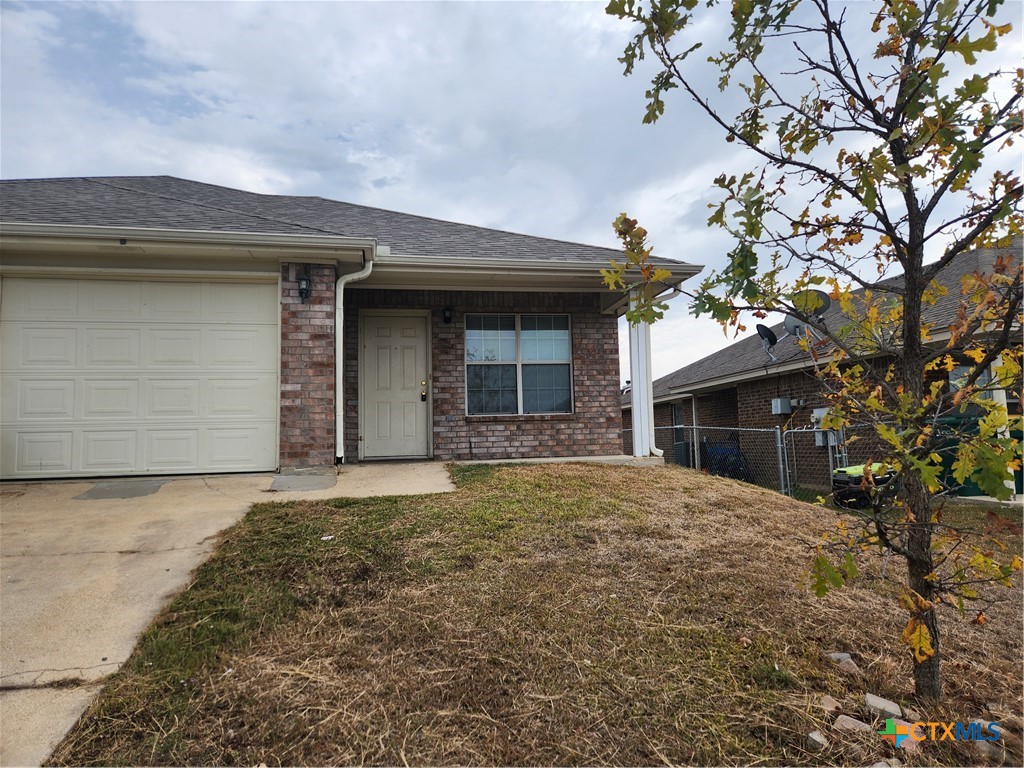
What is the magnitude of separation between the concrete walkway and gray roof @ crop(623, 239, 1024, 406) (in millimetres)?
6548

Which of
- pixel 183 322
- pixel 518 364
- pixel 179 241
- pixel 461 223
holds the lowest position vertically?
pixel 518 364

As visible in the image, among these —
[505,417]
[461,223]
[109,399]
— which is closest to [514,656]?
[505,417]

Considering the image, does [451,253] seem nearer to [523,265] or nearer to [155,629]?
[523,265]

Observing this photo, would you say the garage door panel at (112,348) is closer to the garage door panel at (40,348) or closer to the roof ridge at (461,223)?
the garage door panel at (40,348)

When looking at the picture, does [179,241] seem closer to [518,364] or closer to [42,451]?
[42,451]

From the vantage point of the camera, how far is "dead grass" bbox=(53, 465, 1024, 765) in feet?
6.11

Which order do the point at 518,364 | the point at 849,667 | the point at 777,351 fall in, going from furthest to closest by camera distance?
the point at 777,351
the point at 518,364
the point at 849,667

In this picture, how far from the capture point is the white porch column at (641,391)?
7430 mm

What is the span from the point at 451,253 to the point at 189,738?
612 cm

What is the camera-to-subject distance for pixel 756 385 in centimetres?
1302

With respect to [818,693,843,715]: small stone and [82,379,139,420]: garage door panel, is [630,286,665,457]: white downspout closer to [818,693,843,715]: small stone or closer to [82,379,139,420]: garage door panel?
[818,693,843,715]: small stone

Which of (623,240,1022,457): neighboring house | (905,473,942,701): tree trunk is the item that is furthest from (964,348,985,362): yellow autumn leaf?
(623,240,1022,457): neighboring house

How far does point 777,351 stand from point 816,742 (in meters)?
12.1

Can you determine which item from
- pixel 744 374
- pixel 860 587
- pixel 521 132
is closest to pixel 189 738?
pixel 860 587
